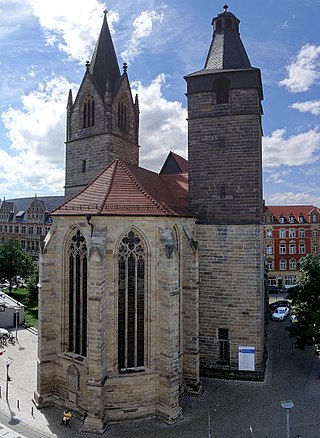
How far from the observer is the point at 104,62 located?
2588cm

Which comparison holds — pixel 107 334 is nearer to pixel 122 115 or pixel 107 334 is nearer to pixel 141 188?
pixel 141 188

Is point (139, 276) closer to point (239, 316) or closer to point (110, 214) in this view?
point (110, 214)

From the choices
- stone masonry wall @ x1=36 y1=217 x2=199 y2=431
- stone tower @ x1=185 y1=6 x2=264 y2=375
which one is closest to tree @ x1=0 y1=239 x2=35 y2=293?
stone masonry wall @ x1=36 y1=217 x2=199 y2=431

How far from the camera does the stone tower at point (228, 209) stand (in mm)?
18844

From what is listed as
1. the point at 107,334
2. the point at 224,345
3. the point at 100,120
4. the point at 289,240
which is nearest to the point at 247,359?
the point at 224,345

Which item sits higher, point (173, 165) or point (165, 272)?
point (173, 165)

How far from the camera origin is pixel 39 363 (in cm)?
1599

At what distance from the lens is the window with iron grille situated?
19078mm

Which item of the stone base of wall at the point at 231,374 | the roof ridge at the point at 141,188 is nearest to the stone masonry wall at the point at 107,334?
the roof ridge at the point at 141,188

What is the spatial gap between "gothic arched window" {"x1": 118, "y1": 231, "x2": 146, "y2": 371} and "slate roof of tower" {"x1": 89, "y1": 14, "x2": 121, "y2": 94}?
553 inches

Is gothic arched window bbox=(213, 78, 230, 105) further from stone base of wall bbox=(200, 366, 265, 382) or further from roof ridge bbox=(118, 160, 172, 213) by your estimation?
stone base of wall bbox=(200, 366, 265, 382)

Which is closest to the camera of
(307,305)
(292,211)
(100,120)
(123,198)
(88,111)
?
(123,198)

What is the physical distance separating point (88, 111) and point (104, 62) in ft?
12.1

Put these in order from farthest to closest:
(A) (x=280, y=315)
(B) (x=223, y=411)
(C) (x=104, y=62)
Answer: (A) (x=280, y=315) < (C) (x=104, y=62) < (B) (x=223, y=411)
